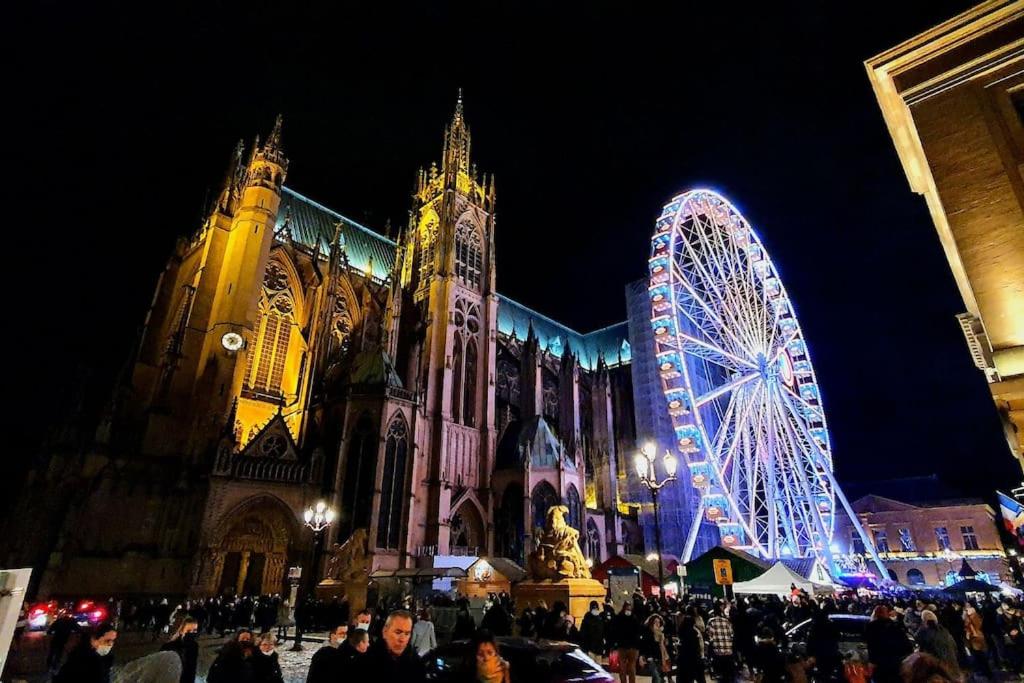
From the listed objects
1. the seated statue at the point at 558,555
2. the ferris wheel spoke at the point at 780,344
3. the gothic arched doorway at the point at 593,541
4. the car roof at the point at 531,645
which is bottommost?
the car roof at the point at 531,645

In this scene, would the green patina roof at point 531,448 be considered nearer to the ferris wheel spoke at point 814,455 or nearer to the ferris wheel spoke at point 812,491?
the ferris wheel spoke at point 812,491

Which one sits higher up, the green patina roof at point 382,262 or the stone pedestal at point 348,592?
the green patina roof at point 382,262

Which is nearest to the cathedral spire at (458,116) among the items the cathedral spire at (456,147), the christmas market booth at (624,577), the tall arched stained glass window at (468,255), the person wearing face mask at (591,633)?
the cathedral spire at (456,147)

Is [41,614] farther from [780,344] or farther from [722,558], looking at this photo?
[780,344]

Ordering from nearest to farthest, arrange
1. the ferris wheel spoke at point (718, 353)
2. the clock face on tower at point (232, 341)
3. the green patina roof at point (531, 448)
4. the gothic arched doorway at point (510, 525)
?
the clock face on tower at point (232, 341), the ferris wheel spoke at point (718, 353), the gothic arched doorway at point (510, 525), the green patina roof at point (531, 448)

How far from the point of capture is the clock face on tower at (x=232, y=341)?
2700 cm

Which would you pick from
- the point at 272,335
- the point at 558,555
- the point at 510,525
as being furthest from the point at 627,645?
the point at 272,335

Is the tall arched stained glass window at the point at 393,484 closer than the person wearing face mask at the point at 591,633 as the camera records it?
No

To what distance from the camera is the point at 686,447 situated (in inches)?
969

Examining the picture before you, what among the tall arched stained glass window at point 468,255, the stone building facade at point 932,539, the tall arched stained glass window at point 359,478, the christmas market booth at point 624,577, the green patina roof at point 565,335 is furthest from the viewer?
the green patina roof at point 565,335

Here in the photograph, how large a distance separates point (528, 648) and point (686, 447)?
64.0 feet

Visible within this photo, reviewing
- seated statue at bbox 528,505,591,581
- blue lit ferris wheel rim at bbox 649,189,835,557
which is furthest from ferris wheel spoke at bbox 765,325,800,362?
seated statue at bbox 528,505,591,581

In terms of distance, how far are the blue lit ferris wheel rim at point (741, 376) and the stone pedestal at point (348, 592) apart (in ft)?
47.3

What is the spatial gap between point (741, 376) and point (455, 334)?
56.7 feet
